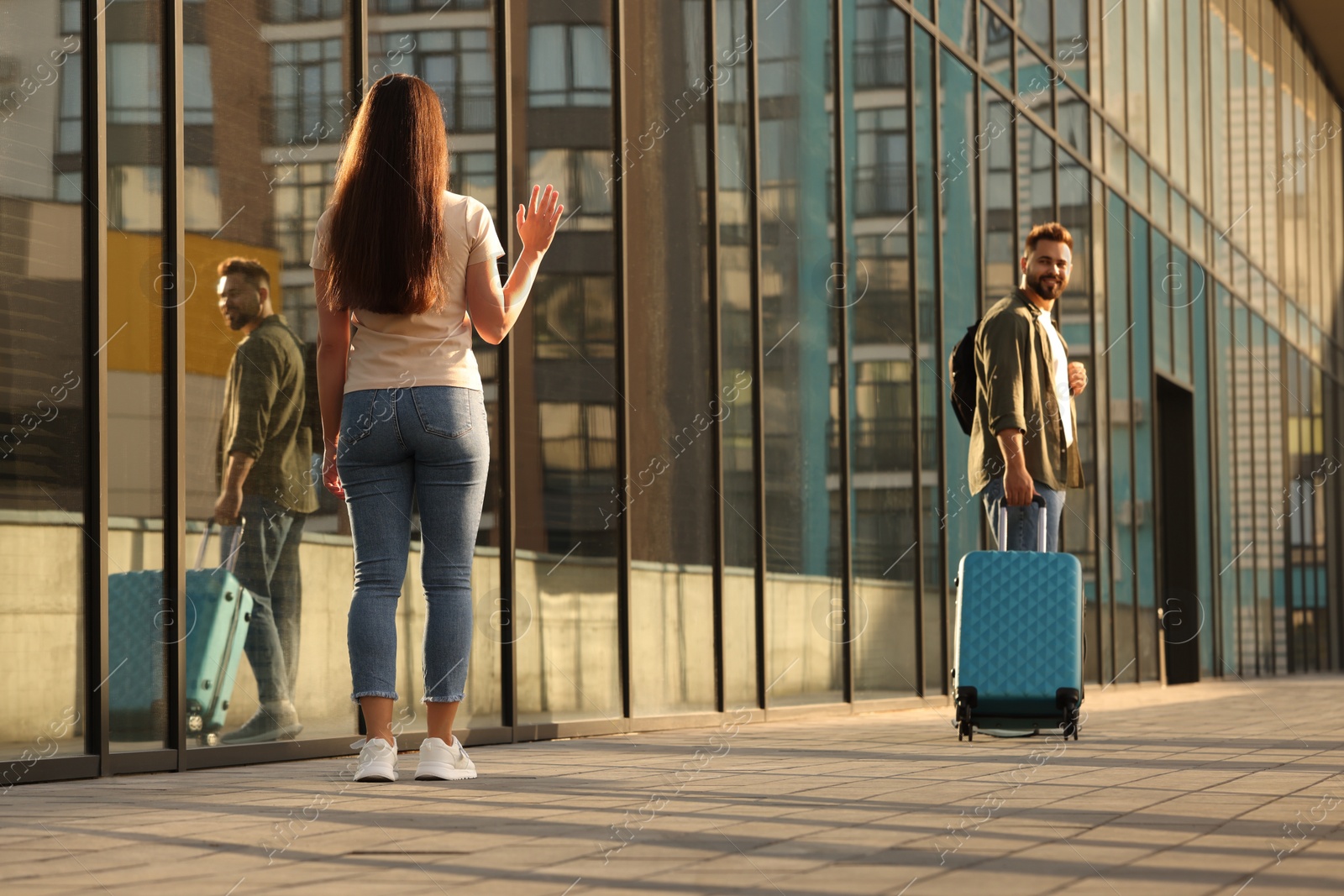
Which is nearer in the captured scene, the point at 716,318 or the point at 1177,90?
the point at 716,318

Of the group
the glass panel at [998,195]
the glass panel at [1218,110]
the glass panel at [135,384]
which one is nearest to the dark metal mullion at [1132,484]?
the glass panel at [998,195]

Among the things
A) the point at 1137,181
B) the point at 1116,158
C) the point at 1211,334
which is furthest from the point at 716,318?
the point at 1211,334

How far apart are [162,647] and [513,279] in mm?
1765

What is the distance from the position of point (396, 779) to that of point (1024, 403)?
3.24 m

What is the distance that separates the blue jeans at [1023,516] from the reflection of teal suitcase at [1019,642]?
0.70 feet

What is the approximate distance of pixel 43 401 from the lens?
5.20 m

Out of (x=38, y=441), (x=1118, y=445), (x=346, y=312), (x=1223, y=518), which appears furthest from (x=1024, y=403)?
(x=1223, y=518)

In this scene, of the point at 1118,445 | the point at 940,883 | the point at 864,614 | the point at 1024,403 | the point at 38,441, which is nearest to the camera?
the point at 940,883

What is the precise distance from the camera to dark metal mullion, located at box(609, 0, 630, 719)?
26.0 feet

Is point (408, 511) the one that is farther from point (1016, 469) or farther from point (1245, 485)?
point (1245, 485)

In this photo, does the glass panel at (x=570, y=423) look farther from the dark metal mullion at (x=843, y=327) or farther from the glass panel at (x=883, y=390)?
the glass panel at (x=883, y=390)

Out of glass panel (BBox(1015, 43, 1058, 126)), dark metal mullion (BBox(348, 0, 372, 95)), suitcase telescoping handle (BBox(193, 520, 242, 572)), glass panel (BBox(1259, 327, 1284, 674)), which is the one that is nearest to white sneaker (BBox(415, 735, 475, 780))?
suitcase telescoping handle (BBox(193, 520, 242, 572))

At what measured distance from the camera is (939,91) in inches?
474

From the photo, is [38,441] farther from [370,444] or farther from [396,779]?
[396,779]
